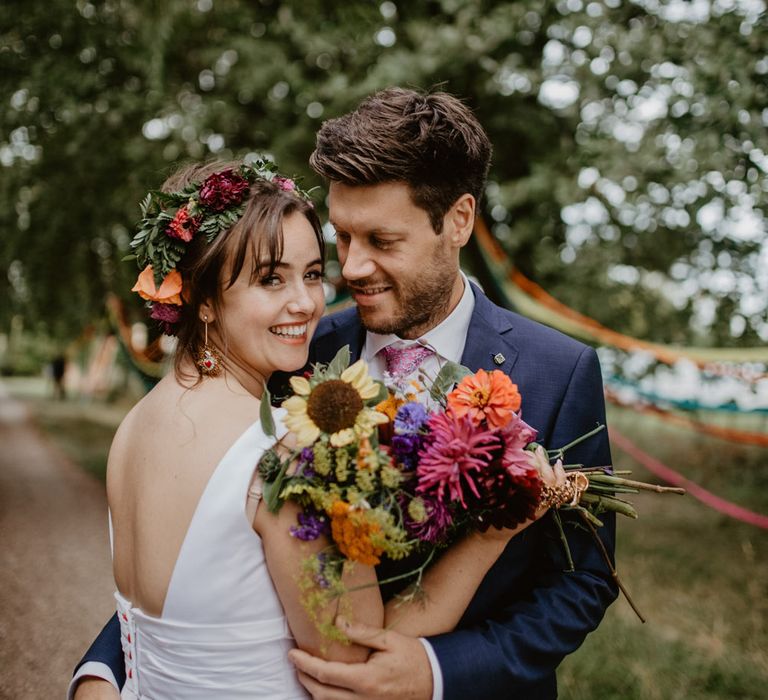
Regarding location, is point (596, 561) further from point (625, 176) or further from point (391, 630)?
point (625, 176)

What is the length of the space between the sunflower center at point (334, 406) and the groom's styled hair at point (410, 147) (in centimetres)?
96

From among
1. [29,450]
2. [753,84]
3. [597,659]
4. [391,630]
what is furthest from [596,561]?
[29,450]

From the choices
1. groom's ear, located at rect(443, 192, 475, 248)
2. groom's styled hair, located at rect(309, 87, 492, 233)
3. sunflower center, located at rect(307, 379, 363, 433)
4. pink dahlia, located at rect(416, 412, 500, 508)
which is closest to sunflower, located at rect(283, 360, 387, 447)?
sunflower center, located at rect(307, 379, 363, 433)

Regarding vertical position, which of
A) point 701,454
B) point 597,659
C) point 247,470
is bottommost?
point 701,454

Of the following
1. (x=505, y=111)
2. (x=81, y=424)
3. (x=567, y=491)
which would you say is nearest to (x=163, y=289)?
(x=567, y=491)

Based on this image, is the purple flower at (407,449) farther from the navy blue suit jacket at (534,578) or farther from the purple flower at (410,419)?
the navy blue suit jacket at (534,578)

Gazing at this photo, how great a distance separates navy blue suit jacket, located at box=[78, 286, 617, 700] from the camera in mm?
1895

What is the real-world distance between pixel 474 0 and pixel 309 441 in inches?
206

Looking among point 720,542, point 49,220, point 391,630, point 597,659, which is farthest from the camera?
point 49,220

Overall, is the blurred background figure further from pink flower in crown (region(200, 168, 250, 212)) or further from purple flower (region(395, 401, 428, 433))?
purple flower (region(395, 401, 428, 433))

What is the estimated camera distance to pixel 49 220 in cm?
861

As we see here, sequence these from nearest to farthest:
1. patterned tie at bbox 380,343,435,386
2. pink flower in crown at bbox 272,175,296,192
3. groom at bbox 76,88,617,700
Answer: groom at bbox 76,88,617,700 → pink flower in crown at bbox 272,175,296,192 → patterned tie at bbox 380,343,435,386

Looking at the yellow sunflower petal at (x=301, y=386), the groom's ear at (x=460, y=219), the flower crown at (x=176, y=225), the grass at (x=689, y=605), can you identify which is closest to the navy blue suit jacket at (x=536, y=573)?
the groom's ear at (x=460, y=219)

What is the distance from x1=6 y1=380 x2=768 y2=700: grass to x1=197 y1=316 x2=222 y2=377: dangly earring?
3249 millimetres
